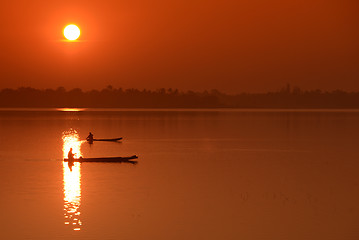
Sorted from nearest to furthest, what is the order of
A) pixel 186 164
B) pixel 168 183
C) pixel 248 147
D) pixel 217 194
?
pixel 217 194, pixel 168 183, pixel 186 164, pixel 248 147

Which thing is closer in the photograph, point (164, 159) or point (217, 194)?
point (217, 194)

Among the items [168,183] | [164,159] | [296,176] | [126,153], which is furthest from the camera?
[126,153]

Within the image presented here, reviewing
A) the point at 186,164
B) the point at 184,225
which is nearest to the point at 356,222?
the point at 184,225

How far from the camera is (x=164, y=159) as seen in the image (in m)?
58.3

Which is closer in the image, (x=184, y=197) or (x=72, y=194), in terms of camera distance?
(x=184, y=197)

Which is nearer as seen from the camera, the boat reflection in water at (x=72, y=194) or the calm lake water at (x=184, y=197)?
the calm lake water at (x=184, y=197)

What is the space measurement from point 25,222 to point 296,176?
76.8 feet

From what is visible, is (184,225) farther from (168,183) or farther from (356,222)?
(168,183)

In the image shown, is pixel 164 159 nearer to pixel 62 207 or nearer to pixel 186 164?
pixel 186 164

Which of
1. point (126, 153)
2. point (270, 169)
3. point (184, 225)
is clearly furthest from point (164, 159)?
point (184, 225)

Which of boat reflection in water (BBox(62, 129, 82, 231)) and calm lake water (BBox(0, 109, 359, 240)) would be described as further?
boat reflection in water (BBox(62, 129, 82, 231))

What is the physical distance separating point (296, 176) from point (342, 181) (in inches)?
159

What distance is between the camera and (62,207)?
31.0m

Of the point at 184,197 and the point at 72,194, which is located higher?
the point at 72,194
